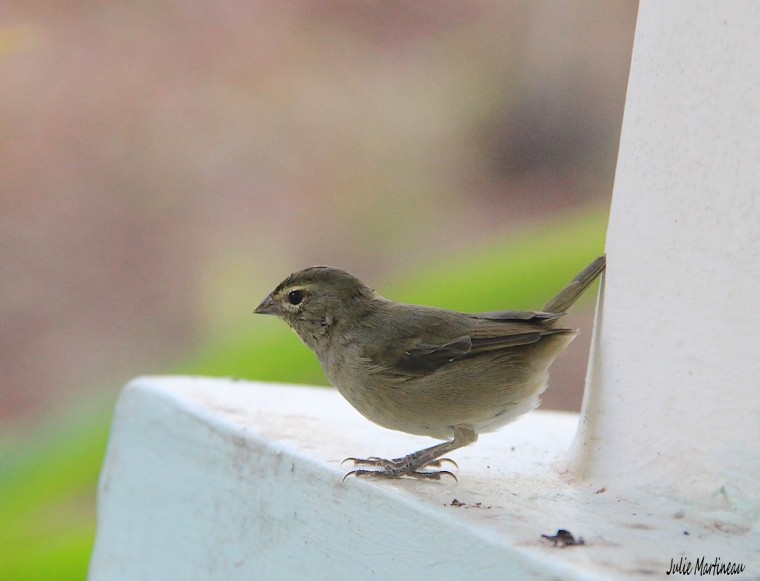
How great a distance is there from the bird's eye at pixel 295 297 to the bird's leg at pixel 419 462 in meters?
0.68

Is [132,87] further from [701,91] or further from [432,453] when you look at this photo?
[701,91]

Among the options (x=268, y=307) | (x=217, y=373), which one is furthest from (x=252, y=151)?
(x=268, y=307)

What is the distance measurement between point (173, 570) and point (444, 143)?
5.16m

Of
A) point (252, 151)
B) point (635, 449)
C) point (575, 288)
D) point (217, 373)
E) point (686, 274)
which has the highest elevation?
point (252, 151)

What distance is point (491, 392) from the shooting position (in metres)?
2.96

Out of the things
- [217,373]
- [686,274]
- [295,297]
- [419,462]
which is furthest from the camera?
[217,373]

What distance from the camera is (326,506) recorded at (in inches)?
93.8

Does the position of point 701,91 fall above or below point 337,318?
above

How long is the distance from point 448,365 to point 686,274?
3.22 feet

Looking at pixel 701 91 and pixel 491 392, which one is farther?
pixel 491 392

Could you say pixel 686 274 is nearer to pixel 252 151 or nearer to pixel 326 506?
pixel 326 506

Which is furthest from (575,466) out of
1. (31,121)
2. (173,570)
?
(31,121)

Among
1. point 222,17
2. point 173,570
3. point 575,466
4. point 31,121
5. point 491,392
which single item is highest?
point 222,17

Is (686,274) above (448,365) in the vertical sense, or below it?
above
